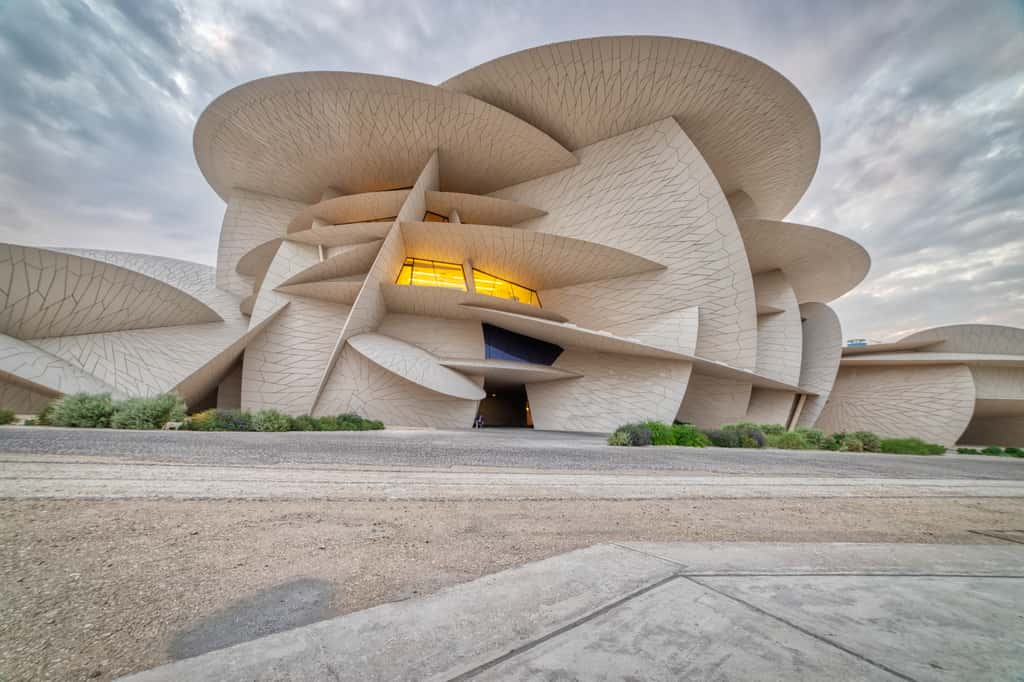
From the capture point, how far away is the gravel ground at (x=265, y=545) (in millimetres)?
1156

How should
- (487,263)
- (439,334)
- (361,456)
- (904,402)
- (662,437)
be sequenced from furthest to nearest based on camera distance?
(904,402)
(487,263)
(439,334)
(662,437)
(361,456)

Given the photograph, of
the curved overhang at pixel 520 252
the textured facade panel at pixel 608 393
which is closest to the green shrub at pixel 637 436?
the textured facade panel at pixel 608 393

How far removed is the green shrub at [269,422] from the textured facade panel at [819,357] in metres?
23.7

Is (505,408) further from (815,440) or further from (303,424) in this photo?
(815,440)

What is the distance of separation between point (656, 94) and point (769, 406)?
16.1 metres

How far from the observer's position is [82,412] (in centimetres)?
754

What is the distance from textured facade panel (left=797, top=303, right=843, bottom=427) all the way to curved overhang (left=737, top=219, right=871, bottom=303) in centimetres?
→ 225

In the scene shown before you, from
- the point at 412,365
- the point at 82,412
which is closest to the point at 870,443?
the point at 412,365

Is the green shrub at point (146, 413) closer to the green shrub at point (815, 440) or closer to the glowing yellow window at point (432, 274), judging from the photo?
the glowing yellow window at point (432, 274)

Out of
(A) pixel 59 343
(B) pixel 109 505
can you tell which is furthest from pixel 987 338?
(A) pixel 59 343

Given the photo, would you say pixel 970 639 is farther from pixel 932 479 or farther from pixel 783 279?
pixel 783 279

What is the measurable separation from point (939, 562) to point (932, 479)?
5.74 meters

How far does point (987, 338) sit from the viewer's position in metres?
21.3

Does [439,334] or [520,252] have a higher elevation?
[520,252]
